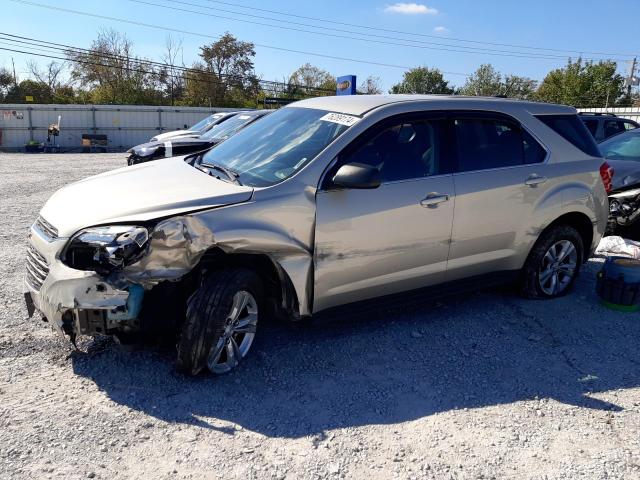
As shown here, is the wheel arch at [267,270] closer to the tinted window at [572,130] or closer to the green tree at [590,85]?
the tinted window at [572,130]

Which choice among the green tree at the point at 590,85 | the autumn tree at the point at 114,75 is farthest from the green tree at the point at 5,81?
the green tree at the point at 590,85

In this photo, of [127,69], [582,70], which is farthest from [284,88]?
[582,70]

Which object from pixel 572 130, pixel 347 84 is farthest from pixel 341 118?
pixel 347 84

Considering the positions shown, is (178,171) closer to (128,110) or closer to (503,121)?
(503,121)

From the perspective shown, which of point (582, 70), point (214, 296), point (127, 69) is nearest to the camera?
point (214, 296)

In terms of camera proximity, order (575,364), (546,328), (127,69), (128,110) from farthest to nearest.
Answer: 1. (127,69)
2. (128,110)
3. (546,328)
4. (575,364)

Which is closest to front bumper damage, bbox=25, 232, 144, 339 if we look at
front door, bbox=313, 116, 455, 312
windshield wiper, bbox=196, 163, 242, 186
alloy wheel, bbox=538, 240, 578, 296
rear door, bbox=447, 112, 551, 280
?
windshield wiper, bbox=196, 163, 242, 186

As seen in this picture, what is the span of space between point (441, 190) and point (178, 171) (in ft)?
6.86

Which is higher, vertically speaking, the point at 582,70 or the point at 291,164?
the point at 582,70

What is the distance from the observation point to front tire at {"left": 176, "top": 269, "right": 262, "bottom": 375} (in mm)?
3264

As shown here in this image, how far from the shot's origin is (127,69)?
43750 millimetres

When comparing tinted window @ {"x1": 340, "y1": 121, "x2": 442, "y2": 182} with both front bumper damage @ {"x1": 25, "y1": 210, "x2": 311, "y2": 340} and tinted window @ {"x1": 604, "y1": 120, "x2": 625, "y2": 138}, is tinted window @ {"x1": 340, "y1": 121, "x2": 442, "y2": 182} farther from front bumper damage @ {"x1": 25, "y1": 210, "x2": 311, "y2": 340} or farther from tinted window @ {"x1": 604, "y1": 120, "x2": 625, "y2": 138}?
tinted window @ {"x1": 604, "y1": 120, "x2": 625, "y2": 138}

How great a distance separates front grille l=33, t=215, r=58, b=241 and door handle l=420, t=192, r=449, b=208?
257 centimetres

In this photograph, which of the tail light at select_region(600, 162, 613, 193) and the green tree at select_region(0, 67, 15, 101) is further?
the green tree at select_region(0, 67, 15, 101)
